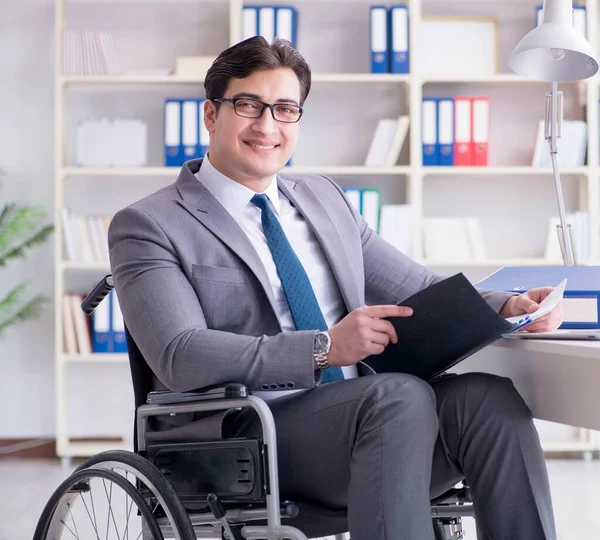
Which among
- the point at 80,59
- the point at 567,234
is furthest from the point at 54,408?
the point at 567,234

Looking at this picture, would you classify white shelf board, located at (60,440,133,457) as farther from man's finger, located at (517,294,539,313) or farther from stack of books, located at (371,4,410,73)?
man's finger, located at (517,294,539,313)

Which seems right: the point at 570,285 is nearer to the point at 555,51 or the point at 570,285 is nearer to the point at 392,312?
the point at 392,312

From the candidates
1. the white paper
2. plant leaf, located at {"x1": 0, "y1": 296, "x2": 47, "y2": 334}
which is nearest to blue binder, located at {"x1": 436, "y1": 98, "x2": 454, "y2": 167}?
plant leaf, located at {"x1": 0, "y1": 296, "x2": 47, "y2": 334}

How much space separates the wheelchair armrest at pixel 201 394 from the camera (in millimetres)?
1435

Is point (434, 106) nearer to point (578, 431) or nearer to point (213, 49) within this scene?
point (213, 49)

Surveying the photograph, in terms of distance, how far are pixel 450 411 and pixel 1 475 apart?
289 centimetres

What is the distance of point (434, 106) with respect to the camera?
4.27 m

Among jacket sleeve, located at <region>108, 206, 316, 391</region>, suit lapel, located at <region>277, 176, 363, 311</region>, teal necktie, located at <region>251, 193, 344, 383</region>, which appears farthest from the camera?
suit lapel, located at <region>277, 176, 363, 311</region>

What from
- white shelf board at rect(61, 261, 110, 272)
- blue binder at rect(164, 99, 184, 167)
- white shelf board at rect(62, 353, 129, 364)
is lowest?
white shelf board at rect(62, 353, 129, 364)

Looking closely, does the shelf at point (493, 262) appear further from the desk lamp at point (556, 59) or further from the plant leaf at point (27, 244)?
the desk lamp at point (556, 59)

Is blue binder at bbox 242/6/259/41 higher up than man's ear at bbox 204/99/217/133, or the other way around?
blue binder at bbox 242/6/259/41

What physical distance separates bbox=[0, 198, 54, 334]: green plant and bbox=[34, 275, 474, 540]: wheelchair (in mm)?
2642

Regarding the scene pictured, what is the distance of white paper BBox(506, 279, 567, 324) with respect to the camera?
1.40 metres

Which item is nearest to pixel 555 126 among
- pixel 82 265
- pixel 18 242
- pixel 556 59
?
pixel 556 59
